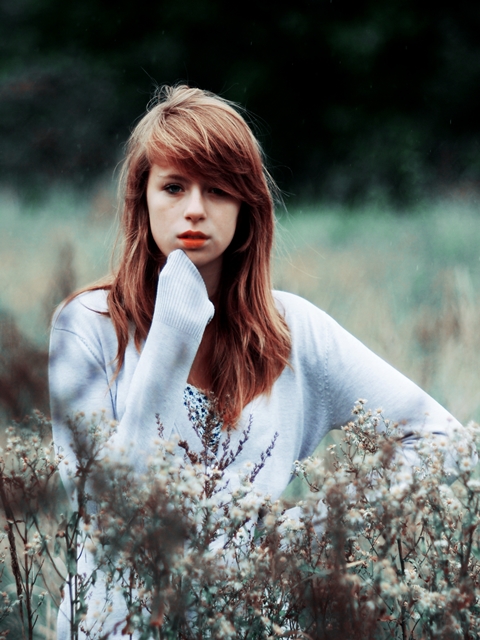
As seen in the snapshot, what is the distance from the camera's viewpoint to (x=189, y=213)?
1.50 metres

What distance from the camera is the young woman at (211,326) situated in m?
1.48

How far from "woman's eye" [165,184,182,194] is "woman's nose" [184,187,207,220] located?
45mm

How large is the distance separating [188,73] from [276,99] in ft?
1.86

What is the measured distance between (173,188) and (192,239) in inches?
4.7

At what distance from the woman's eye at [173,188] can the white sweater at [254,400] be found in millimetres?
133

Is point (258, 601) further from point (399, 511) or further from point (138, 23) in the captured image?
point (138, 23)

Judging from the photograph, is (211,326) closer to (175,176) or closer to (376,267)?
(175,176)

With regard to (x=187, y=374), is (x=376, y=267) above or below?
above

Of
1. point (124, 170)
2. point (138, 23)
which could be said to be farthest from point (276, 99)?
point (124, 170)

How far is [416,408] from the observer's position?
5.14ft

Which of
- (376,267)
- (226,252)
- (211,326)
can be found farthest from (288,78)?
(211,326)

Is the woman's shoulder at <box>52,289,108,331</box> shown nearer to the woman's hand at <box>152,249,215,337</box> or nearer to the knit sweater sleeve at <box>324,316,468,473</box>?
the woman's hand at <box>152,249,215,337</box>

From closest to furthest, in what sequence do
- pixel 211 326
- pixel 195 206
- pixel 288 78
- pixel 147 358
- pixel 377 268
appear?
pixel 147 358 → pixel 195 206 → pixel 211 326 → pixel 377 268 → pixel 288 78

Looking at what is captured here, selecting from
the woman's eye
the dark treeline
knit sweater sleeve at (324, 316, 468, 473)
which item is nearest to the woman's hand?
the woman's eye
